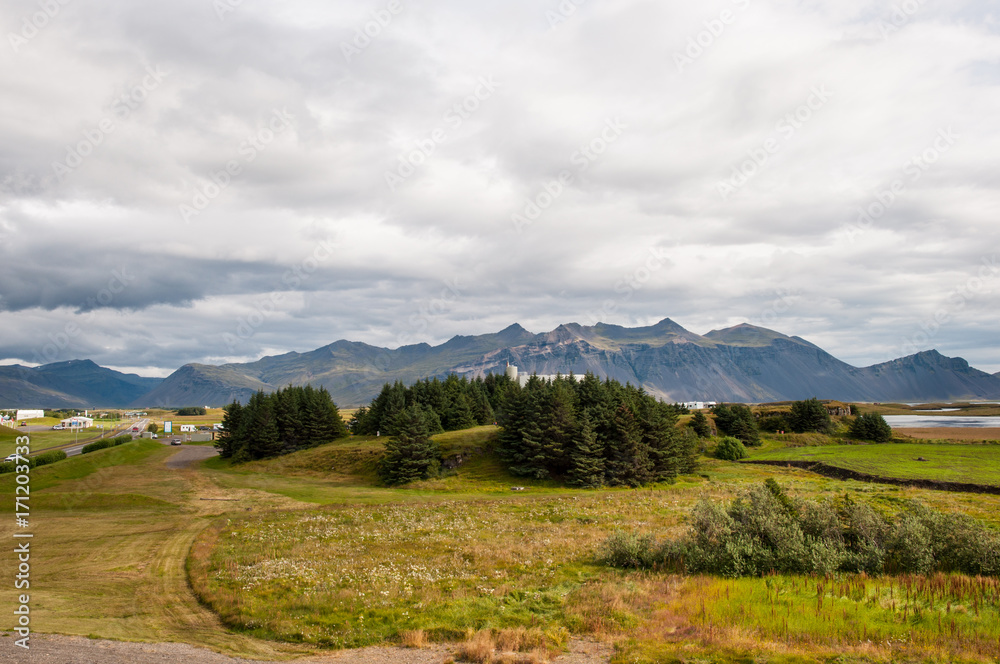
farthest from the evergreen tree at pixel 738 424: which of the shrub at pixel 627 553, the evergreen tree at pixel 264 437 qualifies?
the evergreen tree at pixel 264 437

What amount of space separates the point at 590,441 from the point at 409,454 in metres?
26.9

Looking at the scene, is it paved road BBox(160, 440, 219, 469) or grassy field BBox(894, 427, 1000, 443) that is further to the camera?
grassy field BBox(894, 427, 1000, 443)

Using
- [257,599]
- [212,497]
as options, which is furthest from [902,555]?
[212,497]

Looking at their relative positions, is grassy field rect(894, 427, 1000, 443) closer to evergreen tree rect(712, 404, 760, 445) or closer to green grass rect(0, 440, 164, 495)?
evergreen tree rect(712, 404, 760, 445)

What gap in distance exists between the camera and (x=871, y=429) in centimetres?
11881

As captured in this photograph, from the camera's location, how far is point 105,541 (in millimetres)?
37219

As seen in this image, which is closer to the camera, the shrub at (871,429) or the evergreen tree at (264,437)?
the evergreen tree at (264,437)

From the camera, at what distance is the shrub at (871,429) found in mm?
117188

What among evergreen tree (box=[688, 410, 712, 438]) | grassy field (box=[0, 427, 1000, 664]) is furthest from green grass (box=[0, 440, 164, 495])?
evergreen tree (box=[688, 410, 712, 438])

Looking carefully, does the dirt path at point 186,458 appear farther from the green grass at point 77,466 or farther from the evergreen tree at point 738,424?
the evergreen tree at point 738,424

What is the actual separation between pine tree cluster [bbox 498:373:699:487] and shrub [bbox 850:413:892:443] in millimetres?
63802

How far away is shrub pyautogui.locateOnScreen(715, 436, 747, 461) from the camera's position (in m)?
102

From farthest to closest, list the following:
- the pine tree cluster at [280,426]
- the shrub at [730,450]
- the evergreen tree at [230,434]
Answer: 1. the evergreen tree at [230,434]
2. the pine tree cluster at [280,426]
3. the shrub at [730,450]

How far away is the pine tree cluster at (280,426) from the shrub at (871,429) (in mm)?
120060
